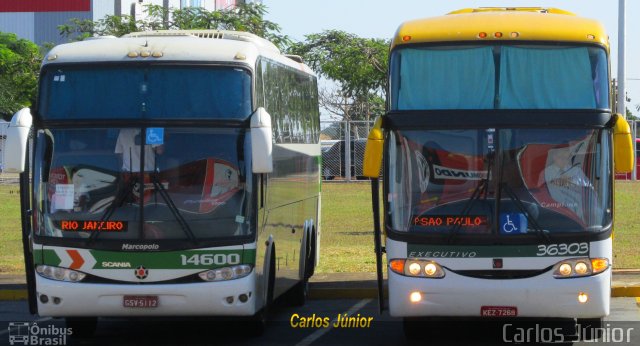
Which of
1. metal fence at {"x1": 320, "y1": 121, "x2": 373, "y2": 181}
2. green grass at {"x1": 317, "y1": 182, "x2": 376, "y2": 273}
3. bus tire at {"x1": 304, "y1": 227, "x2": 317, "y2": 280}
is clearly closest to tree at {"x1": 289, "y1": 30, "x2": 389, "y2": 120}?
metal fence at {"x1": 320, "y1": 121, "x2": 373, "y2": 181}

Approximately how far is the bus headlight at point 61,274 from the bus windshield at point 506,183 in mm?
3173

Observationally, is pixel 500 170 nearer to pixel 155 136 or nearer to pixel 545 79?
pixel 545 79

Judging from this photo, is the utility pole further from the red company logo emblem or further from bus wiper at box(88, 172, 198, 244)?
the red company logo emblem

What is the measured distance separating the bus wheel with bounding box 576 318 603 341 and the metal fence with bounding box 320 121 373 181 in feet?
116

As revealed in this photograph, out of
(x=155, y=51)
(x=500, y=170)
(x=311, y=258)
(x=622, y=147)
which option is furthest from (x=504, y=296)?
(x=311, y=258)

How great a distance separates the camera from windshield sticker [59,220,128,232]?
1212cm

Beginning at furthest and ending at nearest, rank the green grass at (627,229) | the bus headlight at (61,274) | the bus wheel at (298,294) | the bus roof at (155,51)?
the green grass at (627,229), the bus wheel at (298,294), the bus roof at (155,51), the bus headlight at (61,274)

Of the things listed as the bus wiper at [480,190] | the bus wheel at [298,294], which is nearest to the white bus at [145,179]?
the bus wiper at [480,190]

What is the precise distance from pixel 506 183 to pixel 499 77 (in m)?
1.15

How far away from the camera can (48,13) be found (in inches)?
2712

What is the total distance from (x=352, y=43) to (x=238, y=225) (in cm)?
4934

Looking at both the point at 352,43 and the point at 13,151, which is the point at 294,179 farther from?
the point at 352,43

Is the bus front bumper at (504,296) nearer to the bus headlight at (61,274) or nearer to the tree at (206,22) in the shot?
the bus headlight at (61,274)

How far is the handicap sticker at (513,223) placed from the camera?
38.0ft
